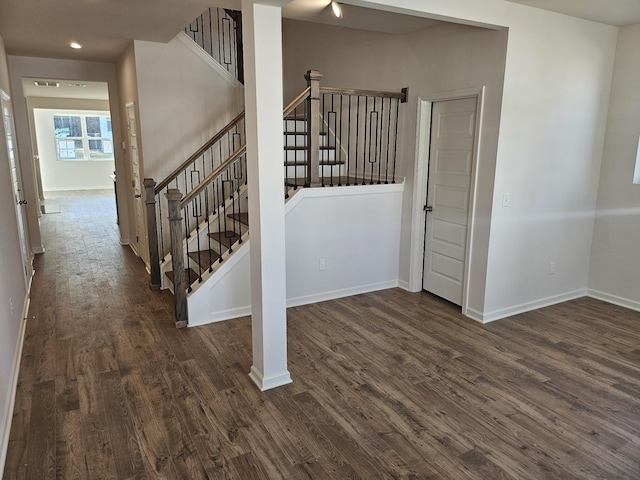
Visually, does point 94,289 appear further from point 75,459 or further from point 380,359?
point 380,359

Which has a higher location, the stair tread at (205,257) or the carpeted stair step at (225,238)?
the carpeted stair step at (225,238)

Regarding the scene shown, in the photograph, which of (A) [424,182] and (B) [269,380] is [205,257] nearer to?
(B) [269,380]

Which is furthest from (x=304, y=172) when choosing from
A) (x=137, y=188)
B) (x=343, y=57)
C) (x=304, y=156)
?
(x=137, y=188)

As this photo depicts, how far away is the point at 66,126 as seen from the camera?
1343 cm

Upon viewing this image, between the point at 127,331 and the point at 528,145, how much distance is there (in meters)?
3.81

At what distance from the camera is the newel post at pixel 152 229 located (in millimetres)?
4746

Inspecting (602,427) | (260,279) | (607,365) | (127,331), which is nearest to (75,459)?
(260,279)

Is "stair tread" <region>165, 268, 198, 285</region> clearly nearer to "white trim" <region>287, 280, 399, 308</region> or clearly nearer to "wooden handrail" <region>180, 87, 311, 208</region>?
"wooden handrail" <region>180, 87, 311, 208</region>

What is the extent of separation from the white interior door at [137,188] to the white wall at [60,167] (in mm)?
8670

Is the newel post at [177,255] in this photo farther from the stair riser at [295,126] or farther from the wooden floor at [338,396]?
the stair riser at [295,126]

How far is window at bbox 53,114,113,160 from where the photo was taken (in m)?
13.4

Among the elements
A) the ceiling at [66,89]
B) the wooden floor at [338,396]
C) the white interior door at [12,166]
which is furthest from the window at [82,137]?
the wooden floor at [338,396]

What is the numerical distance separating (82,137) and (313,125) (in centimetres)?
1215

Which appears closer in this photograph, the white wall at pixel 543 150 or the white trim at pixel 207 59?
the white wall at pixel 543 150
